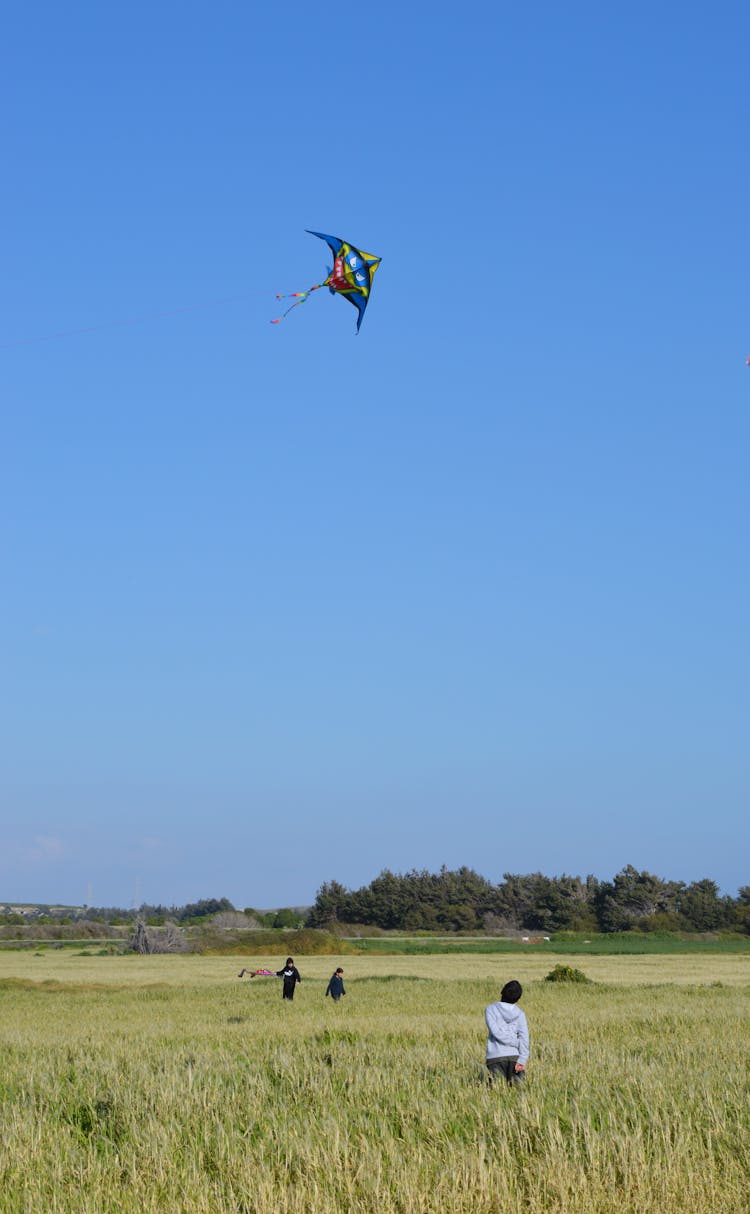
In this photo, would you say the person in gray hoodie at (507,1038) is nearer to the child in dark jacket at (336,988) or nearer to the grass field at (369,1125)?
the grass field at (369,1125)

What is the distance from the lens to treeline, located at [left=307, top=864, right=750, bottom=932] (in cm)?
12581

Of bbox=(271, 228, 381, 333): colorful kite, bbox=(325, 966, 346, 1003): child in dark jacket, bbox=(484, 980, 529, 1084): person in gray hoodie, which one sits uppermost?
bbox=(271, 228, 381, 333): colorful kite

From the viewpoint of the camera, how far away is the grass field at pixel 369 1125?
9.62m

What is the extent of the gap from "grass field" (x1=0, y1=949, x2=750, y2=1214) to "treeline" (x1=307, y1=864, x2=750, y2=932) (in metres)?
106

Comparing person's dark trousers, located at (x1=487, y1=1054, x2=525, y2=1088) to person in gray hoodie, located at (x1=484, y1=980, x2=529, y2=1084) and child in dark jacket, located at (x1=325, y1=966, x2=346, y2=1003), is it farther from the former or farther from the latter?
child in dark jacket, located at (x1=325, y1=966, x2=346, y2=1003)

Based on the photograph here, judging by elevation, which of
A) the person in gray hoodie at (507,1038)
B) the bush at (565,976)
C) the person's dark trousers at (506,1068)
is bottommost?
the bush at (565,976)

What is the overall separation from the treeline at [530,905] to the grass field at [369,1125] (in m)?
106

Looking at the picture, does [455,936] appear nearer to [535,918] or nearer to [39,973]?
[535,918]

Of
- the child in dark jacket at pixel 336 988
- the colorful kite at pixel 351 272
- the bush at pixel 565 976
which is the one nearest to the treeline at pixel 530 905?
the bush at pixel 565 976

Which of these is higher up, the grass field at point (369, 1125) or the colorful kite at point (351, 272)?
the colorful kite at point (351, 272)

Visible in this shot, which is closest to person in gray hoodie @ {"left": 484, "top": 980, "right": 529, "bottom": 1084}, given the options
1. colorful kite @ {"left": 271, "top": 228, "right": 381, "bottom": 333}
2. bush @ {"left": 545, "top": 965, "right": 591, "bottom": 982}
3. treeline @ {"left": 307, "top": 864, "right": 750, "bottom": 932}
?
colorful kite @ {"left": 271, "top": 228, "right": 381, "bottom": 333}

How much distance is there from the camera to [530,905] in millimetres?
139625

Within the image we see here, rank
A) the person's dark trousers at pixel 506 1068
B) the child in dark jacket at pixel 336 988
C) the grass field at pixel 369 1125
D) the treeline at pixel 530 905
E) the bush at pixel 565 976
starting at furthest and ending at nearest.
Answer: the treeline at pixel 530 905 < the bush at pixel 565 976 < the child in dark jacket at pixel 336 988 < the person's dark trousers at pixel 506 1068 < the grass field at pixel 369 1125

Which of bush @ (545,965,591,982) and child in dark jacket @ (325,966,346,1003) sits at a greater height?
child in dark jacket @ (325,966,346,1003)
